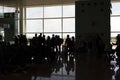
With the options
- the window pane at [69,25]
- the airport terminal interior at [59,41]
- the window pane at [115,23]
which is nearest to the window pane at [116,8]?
the airport terminal interior at [59,41]

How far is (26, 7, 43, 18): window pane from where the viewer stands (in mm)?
28641

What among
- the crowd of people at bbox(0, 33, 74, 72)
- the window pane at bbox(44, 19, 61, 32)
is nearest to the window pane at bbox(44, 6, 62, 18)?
the window pane at bbox(44, 19, 61, 32)

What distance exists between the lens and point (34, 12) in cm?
2878

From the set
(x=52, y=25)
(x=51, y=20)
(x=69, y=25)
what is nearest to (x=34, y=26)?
(x=51, y=20)

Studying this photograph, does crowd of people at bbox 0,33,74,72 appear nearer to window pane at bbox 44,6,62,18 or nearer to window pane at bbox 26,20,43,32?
window pane at bbox 44,6,62,18

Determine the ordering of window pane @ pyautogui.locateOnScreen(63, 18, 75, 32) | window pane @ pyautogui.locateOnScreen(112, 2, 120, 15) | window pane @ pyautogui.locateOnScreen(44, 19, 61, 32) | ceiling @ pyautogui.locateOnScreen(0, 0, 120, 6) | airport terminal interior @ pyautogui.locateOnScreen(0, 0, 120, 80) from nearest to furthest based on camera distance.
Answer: airport terminal interior @ pyautogui.locateOnScreen(0, 0, 120, 80), window pane @ pyautogui.locateOnScreen(112, 2, 120, 15), window pane @ pyautogui.locateOnScreen(63, 18, 75, 32), ceiling @ pyautogui.locateOnScreen(0, 0, 120, 6), window pane @ pyautogui.locateOnScreen(44, 19, 61, 32)

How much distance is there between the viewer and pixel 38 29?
2870 cm

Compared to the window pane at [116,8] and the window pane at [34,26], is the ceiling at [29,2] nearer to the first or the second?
the window pane at [34,26]

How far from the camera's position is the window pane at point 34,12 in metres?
→ 28.6

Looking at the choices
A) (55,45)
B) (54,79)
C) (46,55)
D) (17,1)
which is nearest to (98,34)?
(55,45)

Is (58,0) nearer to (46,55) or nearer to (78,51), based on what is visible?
(78,51)

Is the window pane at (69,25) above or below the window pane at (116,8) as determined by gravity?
below

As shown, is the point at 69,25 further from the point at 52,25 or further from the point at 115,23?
the point at 115,23

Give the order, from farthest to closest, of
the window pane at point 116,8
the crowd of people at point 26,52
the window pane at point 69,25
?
1. the window pane at point 69,25
2. the window pane at point 116,8
3. the crowd of people at point 26,52
